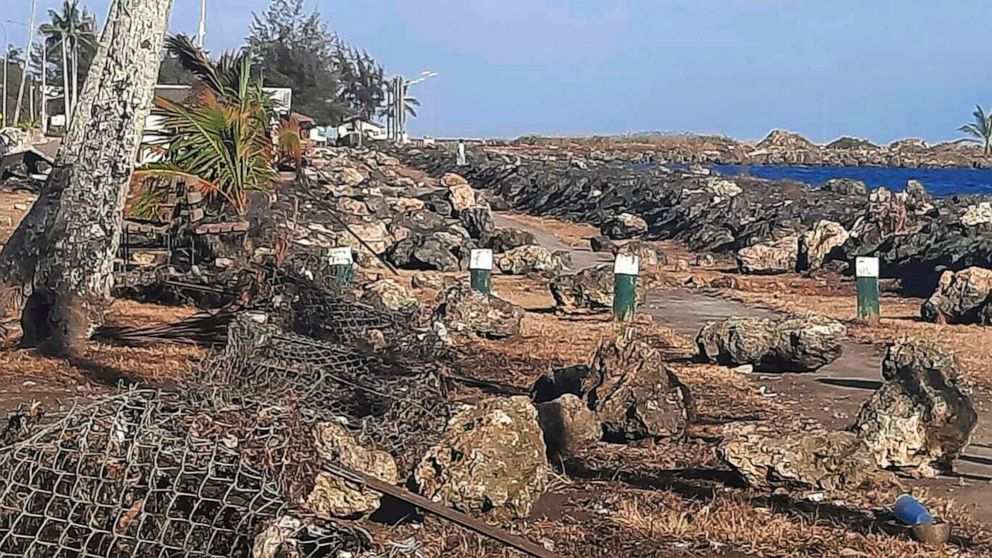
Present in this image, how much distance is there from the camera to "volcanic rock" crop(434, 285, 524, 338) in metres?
12.1

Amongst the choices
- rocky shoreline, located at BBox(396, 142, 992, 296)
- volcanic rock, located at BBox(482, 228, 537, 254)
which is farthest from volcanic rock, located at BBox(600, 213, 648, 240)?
volcanic rock, located at BBox(482, 228, 537, 254)

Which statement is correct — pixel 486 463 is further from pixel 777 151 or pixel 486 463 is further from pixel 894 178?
pixel 777 151

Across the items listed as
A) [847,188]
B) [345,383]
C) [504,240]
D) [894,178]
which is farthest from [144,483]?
[894,178]

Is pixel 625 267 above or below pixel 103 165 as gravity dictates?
below

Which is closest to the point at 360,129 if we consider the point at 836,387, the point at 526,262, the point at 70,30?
the point at 70,30

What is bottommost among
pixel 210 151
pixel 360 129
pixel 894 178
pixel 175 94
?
pixel 210 151

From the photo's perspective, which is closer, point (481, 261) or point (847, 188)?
point (481, 261)

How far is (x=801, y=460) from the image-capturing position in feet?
22.1

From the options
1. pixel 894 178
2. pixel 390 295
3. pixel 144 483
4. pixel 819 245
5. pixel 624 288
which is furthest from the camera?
pixel 894 178

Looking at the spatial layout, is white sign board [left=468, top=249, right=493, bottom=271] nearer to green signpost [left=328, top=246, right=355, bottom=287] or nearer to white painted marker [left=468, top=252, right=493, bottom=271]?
white painted marker [left=468, top=252, right=493, bottom=271]

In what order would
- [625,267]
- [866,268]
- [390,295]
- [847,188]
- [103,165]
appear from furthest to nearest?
[847,188] → [866,268] → [625,267] → [390,295] → [103,165]

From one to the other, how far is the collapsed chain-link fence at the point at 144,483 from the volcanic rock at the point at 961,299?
10710 mm

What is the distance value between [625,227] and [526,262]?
10.9m

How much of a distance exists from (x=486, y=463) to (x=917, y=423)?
2.57 metres
